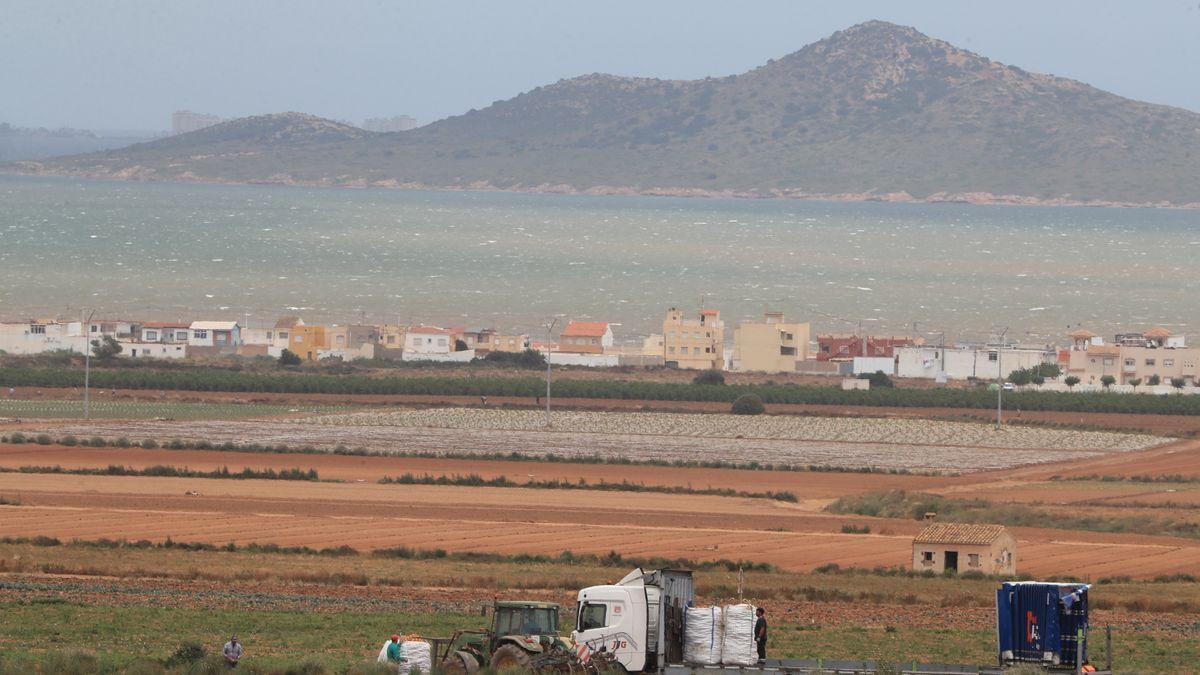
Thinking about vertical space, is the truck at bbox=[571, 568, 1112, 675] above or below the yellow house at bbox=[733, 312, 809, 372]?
below

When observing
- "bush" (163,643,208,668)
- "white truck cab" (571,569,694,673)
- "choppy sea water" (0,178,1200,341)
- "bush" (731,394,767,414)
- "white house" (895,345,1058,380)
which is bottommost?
"bush" (163,643,208,668)

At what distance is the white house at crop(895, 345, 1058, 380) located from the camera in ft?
243

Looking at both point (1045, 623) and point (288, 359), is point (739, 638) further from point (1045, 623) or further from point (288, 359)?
point (288, 359)

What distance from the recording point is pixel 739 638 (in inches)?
678

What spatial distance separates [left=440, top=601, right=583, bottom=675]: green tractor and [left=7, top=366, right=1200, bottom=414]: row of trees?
4564cm

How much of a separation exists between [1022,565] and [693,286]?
109m

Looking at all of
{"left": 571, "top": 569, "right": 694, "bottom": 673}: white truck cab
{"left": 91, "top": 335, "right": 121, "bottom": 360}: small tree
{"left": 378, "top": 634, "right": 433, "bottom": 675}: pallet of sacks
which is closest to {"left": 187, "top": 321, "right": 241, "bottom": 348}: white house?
{"left": 91, "top": 335, "right": 121, "bottom": 360}: small tree

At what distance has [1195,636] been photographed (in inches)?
834

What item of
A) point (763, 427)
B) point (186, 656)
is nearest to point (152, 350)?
point (763, 427)

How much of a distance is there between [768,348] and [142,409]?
2753 cm

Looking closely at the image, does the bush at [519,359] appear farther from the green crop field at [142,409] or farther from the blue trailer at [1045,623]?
the blue trailer at [1045,623]

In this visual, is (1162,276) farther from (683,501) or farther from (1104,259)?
(683,501)

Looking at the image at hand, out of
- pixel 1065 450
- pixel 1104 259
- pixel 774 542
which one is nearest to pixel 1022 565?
pixel 774 542

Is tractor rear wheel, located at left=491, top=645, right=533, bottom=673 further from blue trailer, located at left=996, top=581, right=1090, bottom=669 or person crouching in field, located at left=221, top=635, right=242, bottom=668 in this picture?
blue trailer, located at left=996, top=581, right=1090, bottom=669
